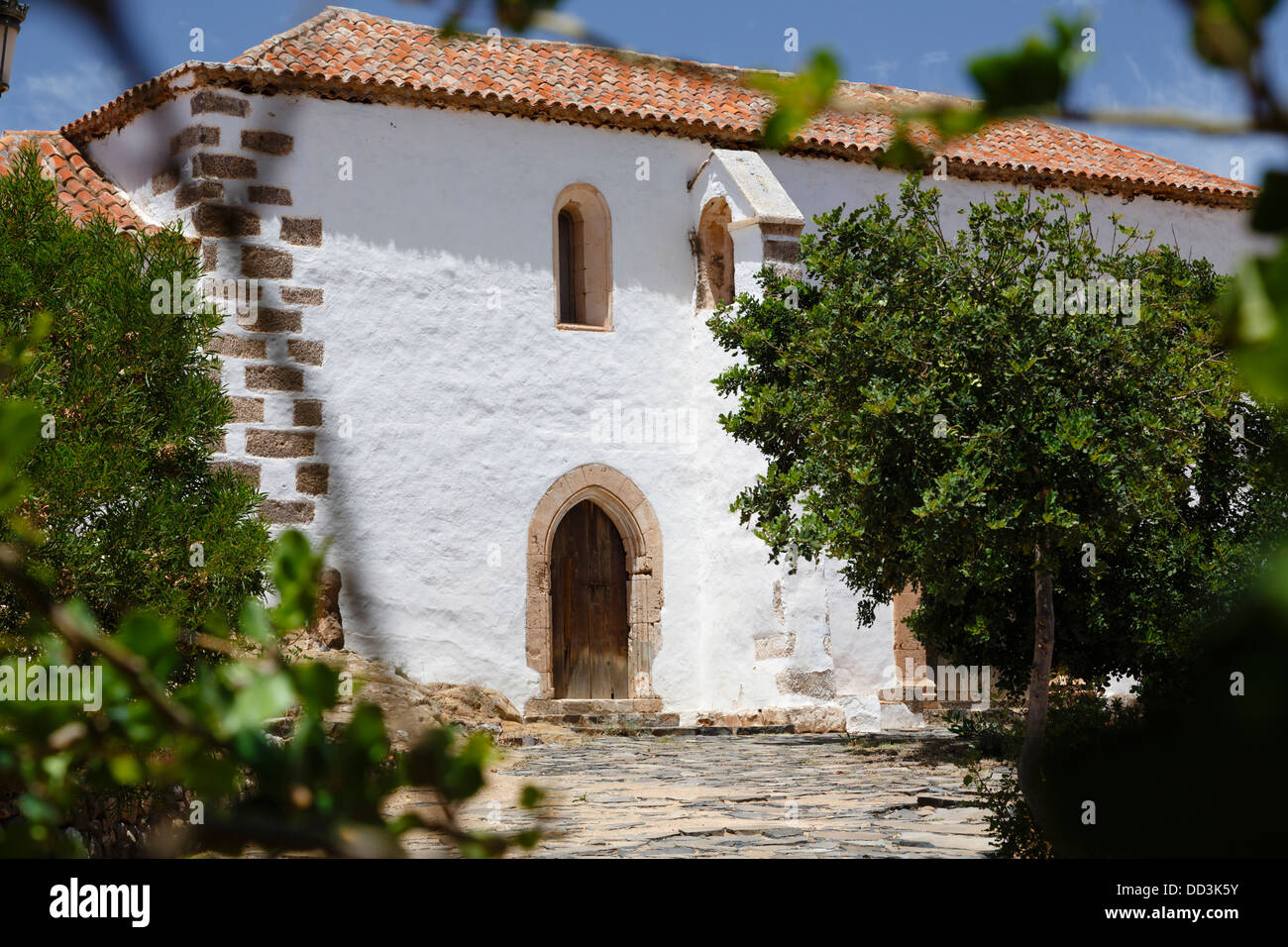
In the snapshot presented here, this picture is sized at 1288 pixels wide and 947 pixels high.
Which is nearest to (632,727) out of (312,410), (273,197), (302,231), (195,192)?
(312,410)

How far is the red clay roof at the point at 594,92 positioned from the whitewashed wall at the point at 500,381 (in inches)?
12.5

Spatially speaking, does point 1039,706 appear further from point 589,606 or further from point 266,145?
point 266,145

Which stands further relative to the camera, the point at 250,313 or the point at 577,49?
the point at 577,49

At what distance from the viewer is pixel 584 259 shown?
1465cm

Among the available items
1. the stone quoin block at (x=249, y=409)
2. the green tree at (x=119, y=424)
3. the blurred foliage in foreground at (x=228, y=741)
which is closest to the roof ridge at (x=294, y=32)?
the stone quoin block at (x=249, y=409)

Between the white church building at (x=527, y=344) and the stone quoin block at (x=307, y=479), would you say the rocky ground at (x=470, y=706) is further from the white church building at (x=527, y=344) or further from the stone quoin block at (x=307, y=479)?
the stone quoin block at (x=307, y=479)

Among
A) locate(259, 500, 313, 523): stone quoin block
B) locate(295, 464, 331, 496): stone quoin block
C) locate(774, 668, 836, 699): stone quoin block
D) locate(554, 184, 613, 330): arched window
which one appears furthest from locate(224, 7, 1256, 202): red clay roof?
locate(774, 668, 836, 699): stone quoin block

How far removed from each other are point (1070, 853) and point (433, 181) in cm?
1093

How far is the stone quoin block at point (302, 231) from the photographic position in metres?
12.6

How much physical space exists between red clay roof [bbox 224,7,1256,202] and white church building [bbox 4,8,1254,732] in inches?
1.9

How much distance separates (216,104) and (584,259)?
4117mm

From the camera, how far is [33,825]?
2.97 ft

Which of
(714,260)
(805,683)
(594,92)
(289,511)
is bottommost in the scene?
(805,683)

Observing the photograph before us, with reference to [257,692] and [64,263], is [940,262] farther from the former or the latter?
[257,692]
